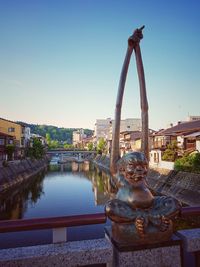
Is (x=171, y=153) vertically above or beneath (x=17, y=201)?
above

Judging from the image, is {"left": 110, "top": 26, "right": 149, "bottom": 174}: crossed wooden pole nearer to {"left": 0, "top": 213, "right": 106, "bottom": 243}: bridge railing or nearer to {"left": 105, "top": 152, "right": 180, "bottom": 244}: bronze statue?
{"left": 105, "top": 152, "right": 180, "bottom": 244}: bronze statue

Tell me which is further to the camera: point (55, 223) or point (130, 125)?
point (130, 125)

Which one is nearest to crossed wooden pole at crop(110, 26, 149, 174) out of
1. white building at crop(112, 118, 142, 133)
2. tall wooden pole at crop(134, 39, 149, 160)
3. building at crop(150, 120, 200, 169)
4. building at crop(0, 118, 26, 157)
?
tall wooden pole at crop(134, 39, 149, 160)

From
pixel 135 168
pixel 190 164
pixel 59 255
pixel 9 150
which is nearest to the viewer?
pixel 59 255

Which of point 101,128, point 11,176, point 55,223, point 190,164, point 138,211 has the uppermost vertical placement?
point 101,128

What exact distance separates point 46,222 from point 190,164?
21.0m

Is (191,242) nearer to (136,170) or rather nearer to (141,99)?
(136,170)

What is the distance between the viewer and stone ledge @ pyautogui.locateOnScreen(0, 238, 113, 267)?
2496mm

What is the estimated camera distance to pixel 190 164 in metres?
21.3

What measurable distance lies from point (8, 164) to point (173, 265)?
3197 cm

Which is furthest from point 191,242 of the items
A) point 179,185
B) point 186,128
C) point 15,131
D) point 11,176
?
point 15,131

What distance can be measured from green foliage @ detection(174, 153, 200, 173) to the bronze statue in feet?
62.2

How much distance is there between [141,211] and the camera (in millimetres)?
2688

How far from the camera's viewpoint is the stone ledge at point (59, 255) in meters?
2.50
